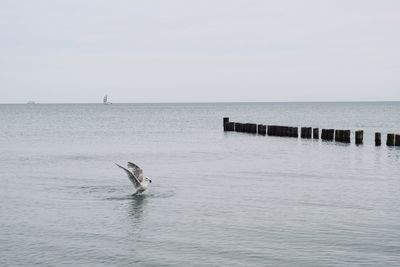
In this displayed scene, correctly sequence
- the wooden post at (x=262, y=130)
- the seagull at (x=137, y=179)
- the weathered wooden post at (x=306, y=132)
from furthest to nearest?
the wooden post at (x=262, y=130), the weathered wooden post at (x=306, y=132), the seagull at (x=137, y=179)

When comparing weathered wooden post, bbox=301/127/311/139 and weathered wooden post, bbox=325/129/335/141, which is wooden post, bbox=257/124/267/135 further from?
weathered wooden post, bbox=325/129/335/141

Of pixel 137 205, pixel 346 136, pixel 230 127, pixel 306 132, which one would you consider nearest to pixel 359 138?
pixel 346 136

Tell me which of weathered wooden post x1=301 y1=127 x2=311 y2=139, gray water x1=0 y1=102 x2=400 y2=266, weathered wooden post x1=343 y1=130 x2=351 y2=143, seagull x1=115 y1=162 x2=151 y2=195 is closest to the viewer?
gray water x1=0 y1=102 x2=400 y2=266

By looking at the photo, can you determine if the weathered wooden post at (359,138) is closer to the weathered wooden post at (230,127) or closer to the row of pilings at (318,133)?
the row of pilings at (318,133)

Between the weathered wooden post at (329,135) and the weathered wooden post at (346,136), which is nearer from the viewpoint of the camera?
the weathered wooden post at (346,136)

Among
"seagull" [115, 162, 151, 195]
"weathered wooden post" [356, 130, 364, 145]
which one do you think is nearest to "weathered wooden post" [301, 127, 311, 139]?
"weathered wooden post" [356, 130, 364, 145]

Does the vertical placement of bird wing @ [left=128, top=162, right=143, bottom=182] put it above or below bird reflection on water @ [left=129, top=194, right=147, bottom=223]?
above

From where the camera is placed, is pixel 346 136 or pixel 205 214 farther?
pixel 346 136

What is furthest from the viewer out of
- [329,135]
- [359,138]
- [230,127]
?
[230,127]

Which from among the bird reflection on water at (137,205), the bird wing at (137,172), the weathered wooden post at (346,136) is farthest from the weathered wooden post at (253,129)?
the bird reflection on water at (137,205)

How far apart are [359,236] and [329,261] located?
2555mm

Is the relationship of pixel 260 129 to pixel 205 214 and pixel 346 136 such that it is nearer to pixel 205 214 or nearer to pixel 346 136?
pixel 346 136

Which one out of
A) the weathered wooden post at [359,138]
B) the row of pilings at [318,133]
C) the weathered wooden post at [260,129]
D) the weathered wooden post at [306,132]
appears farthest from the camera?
the weathered wooden post at [260,129]

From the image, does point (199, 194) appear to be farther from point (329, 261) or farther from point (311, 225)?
point (329, 261)
